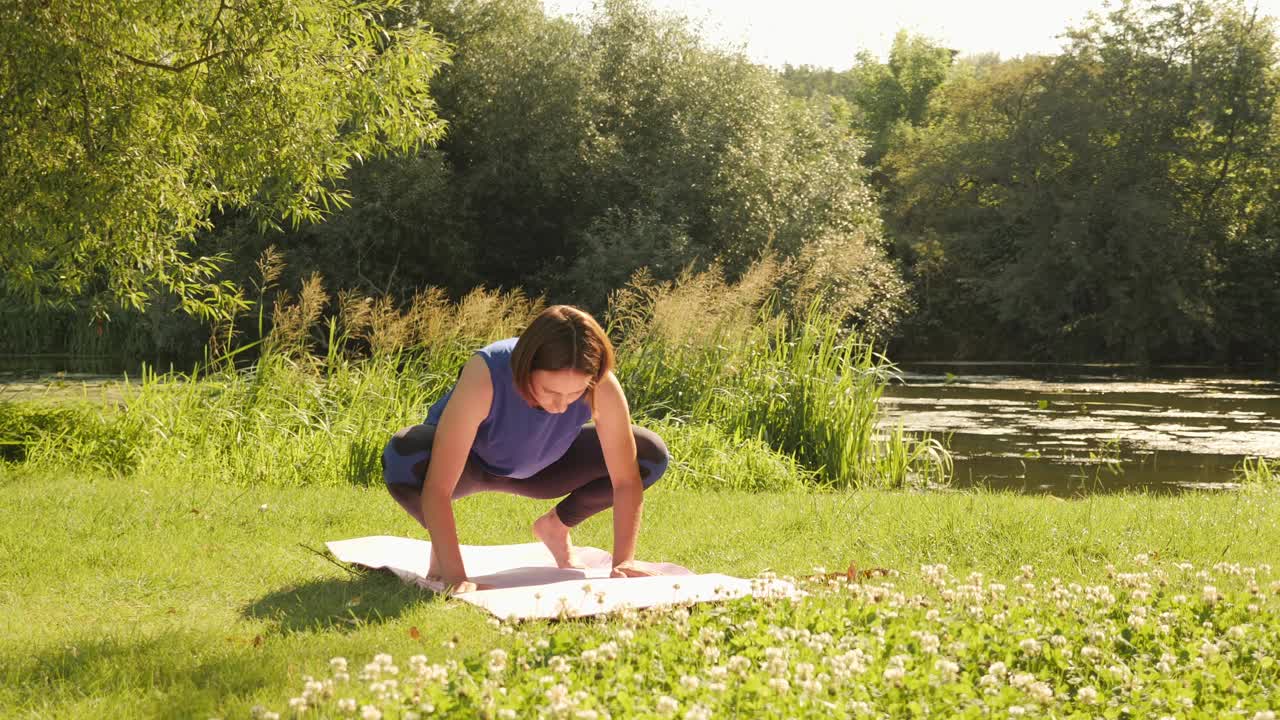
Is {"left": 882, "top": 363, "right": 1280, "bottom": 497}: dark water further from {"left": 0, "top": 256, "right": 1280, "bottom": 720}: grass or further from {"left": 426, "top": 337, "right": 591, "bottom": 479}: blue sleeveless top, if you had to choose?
{"left": 426, "top": 337, "right": 591, "bottom": 479}: blue sleeveless top

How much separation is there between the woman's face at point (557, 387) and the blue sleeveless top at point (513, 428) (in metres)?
0.15

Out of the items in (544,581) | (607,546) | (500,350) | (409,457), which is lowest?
(607,546)

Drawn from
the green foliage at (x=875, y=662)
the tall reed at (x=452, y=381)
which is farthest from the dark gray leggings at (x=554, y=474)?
the tall reed at (x=452, y=381)

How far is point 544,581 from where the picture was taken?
4324 mm

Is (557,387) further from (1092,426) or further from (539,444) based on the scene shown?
(1092,426)

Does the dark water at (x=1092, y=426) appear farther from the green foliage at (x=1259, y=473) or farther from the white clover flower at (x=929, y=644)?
the white clover flower at (x=929, y=644)

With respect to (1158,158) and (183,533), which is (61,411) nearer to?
(183,533)

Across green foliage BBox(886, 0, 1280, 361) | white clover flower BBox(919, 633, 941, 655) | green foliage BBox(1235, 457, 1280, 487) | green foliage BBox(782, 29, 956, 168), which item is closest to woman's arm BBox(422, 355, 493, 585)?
white clover flower BBox(919, 633, 941, 655)

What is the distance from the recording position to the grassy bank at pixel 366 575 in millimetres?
3000

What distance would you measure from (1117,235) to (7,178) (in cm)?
2647

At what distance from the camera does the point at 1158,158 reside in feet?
93.1

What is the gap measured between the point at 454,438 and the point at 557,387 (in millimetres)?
435

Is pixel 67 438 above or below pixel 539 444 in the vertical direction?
below

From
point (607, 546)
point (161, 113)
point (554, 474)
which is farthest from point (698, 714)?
point (161, 113)
